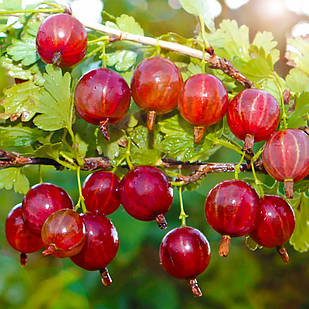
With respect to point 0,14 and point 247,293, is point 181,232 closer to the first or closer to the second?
point 0,14

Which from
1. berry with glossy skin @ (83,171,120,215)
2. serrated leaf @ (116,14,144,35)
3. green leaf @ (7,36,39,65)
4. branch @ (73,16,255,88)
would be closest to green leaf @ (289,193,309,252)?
branch @ (73,16,255,88)

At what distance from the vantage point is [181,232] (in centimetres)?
80

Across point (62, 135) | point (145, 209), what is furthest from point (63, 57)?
point (145, 209)

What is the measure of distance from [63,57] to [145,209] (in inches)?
11.7

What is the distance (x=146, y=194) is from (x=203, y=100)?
181 mm

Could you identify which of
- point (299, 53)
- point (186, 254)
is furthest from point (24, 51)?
point (299, 53)

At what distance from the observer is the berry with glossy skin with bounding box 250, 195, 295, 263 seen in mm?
761

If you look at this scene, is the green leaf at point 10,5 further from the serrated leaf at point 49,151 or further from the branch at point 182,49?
the serrated leaf at point 49,151

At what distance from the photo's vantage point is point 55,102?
0.84 m

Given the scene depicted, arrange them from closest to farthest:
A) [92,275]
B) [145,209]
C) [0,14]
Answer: [145,209]
[0,14]
[92,275]

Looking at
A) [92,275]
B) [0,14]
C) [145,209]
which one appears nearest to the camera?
[145,209]

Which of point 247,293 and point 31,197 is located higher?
point 31,197

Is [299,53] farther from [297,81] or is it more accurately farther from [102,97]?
[102,97]

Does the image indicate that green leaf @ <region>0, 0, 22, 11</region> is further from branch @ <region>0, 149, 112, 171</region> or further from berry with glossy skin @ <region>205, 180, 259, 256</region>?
berry with glossy skin @ <region>205, 180, 259, 256</region>
